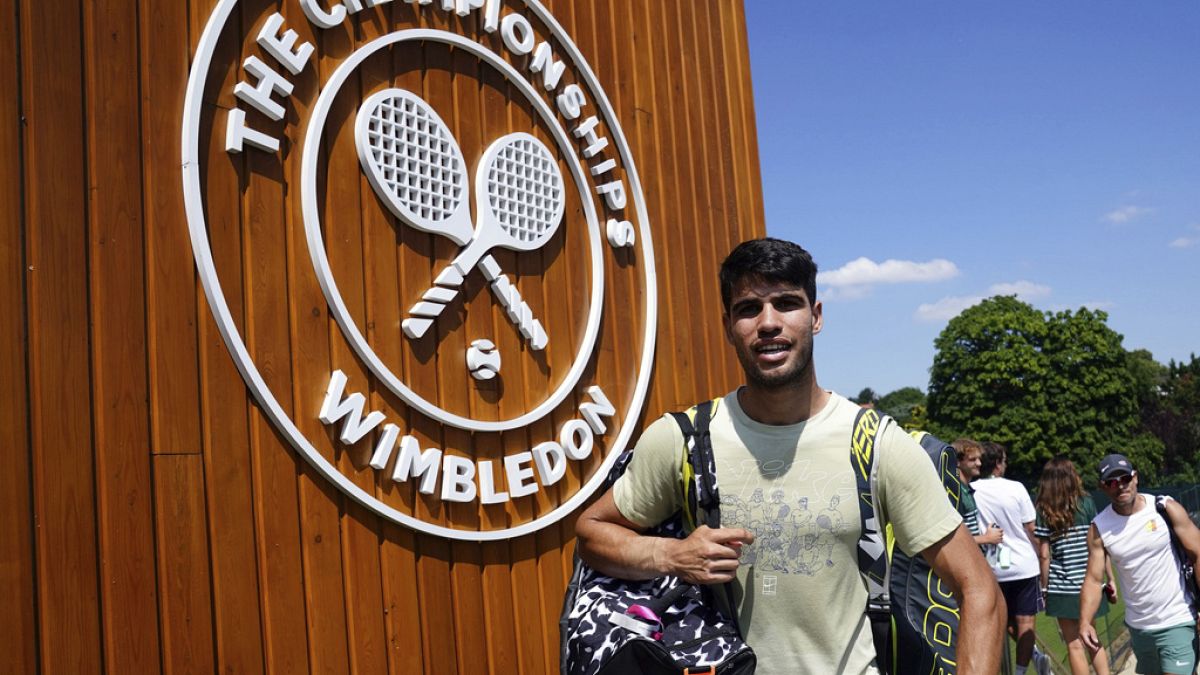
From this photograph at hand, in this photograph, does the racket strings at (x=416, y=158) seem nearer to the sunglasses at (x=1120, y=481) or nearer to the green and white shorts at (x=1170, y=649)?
the sunglasses at (x=1120, y=481)

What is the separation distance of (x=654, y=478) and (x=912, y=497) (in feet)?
1.83

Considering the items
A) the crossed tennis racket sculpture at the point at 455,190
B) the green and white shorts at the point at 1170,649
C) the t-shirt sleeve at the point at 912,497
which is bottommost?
the green and white shorts at the point at 1170,649

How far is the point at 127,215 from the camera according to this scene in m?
2.83

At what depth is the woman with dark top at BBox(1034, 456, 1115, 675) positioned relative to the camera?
23.5 ft

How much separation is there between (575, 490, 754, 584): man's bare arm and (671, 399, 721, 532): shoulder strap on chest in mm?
98

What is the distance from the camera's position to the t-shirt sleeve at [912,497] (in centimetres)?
217

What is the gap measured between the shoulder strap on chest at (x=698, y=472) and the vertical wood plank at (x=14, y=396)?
1.53 metres

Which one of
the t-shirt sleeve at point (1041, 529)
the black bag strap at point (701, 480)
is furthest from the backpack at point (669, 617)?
the t-shirt sleeve at point (1041, 529)

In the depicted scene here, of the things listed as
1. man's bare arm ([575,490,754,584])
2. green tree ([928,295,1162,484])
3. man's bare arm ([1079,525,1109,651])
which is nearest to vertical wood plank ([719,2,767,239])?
man's bare arm ([1079,525,1109,651])

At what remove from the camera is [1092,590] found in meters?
6.02

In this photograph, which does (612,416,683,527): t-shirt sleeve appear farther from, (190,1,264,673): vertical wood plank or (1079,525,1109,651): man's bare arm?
(1079,525,1109,651): man's bare arm

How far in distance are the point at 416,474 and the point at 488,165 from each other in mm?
1192

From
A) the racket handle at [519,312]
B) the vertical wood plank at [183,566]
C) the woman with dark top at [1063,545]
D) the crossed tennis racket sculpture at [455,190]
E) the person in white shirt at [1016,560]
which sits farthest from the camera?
the woman with dark top at [1063,545]

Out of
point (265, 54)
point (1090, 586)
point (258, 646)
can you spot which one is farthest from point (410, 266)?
point (1090, 586)
